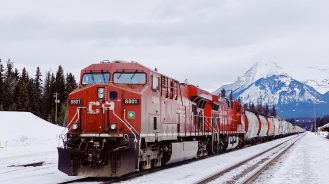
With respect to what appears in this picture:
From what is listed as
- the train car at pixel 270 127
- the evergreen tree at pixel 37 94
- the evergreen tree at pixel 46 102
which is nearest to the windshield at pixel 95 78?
the train car at pixel 270 127

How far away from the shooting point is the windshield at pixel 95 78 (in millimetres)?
15118

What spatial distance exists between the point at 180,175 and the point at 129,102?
289 cm

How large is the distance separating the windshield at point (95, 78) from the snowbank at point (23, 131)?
831 inches

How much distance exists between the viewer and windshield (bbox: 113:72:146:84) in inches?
593

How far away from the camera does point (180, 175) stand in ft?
47.6

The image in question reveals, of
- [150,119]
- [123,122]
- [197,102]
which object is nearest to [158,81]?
[150,119]

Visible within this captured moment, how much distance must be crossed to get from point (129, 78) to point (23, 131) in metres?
30.1

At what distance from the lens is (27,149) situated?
30.8m

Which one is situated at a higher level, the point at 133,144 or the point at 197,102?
the point at 197,102

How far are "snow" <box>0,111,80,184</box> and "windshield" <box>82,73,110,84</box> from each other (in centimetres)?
326

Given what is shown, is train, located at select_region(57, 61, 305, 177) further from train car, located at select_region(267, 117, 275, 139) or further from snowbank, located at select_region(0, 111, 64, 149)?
train car, located at select_region(267, 117, 275, 139)

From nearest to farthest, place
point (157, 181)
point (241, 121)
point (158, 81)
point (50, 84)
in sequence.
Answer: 1. point (157, 181)
2. point (158, 81)
3. point (241, 121)
4. point (50, 84)

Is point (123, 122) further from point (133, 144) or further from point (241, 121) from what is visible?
point (241, 121)

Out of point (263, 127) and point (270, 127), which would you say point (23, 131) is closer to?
point (263, 127)
